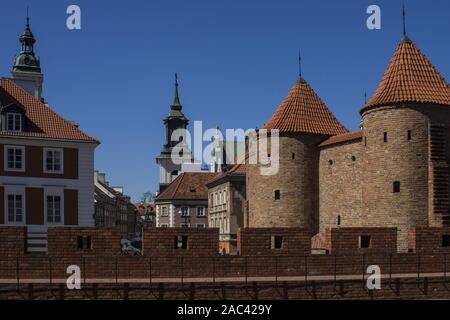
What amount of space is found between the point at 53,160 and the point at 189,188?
44144mm

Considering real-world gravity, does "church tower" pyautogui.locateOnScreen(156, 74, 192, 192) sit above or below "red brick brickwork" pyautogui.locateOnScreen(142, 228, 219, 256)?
above

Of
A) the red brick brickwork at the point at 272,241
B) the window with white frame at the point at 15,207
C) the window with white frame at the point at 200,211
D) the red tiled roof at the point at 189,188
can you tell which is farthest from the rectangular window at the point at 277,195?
the window with white frame at the point at 200,211

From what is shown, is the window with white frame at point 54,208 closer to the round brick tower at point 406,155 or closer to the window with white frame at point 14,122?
the window with white frame at point 14,122

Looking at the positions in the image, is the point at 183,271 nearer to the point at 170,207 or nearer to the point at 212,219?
the point at 212,219

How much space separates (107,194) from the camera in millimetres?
84250

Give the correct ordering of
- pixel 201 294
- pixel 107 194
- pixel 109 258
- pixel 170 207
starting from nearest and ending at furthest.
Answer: pixel 201 294, pixel 109 258, pixel 170 207, pixel 107 194

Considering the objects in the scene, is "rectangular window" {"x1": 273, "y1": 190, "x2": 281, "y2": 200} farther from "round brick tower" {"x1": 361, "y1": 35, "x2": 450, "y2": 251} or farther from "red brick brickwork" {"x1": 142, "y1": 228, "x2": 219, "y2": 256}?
"red brick brickwork" {"x1": 142, "y1": 228, "x2": 219, "y2": 256}

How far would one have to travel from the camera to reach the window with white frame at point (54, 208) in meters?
30.8

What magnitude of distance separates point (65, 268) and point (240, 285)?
5.63 metres

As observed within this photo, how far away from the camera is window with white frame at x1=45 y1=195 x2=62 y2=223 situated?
101 feet

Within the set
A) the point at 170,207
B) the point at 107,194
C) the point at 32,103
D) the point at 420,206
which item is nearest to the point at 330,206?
the point at 420,206

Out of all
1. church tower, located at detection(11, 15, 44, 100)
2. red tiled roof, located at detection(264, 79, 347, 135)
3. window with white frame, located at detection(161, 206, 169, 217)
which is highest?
church tower, located at detection(11, 15, 44, 100)

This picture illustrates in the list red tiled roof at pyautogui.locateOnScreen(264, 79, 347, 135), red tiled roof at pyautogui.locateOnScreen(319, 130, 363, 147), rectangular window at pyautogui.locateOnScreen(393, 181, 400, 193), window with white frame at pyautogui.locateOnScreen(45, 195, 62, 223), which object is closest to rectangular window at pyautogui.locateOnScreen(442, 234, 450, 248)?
rectangular window at pyautogui.locateOnScreen(393, 181, 400, 193)

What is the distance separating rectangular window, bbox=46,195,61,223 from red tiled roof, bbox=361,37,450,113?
51.7 feet
